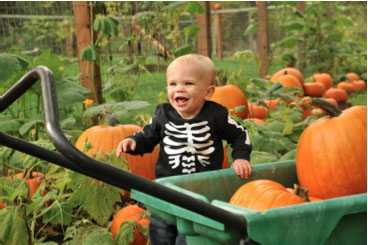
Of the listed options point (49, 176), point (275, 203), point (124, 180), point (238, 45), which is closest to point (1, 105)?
point (124, 180)

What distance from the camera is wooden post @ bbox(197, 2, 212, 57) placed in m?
5.59

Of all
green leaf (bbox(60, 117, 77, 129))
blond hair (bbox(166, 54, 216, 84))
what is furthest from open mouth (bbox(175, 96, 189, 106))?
green leaf (bbox(60, 117, 77, 129))

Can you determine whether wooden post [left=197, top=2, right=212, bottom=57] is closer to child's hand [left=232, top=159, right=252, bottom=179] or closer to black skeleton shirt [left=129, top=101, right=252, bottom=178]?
black skeleton shirt [left=129, top=101, right=252, bottom=178]

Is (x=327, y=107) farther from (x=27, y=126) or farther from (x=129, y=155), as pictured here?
(x=27, y=126)

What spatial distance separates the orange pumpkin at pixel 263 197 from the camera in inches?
87.2

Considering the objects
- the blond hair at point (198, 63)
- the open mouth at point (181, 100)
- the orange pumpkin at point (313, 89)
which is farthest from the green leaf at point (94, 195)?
the orange pumpkin at point (313, 89)

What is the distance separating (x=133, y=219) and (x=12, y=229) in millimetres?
492

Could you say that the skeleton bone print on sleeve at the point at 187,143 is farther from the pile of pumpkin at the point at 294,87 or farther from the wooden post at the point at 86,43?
the wooden post at the point at 86,43

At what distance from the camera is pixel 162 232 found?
2529 mm

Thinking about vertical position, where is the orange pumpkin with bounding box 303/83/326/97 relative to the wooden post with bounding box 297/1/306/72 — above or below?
below

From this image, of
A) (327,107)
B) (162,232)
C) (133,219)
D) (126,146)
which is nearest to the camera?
(162,232)

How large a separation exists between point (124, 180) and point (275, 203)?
83 centimetres

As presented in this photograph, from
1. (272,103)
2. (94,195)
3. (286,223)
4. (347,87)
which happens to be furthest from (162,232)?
(347,87)

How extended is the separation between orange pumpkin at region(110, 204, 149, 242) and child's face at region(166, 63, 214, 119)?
486 millimetres
